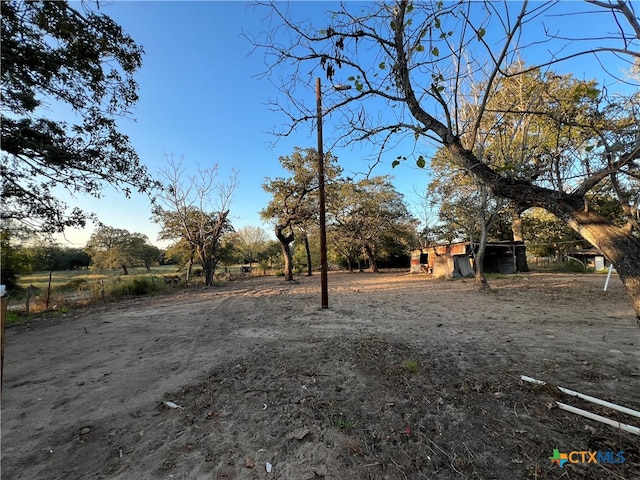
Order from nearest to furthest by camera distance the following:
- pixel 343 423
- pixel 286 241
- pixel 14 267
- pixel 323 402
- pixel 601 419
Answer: pixel 601 419, pixel 343 423, pixel 323 402, pixel 14 267, pixel 286 241

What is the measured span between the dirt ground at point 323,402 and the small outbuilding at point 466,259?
11798mm

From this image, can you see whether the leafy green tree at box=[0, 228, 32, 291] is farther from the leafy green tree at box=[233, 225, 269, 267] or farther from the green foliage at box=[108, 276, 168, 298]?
the leafy green tree at box=[233, 225, 269, 267]

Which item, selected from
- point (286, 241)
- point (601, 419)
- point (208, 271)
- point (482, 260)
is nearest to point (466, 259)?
point (482, 260)

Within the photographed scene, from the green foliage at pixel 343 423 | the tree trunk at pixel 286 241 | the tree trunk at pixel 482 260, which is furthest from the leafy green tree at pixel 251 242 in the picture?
the green foliage at pixel 343 423

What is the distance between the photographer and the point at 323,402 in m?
2.71

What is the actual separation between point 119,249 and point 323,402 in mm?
41857

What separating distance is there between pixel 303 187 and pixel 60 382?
13.4m

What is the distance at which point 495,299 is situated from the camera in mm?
8836

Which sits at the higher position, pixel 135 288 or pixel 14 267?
pixel 14 267

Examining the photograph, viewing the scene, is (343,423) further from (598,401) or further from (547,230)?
(547,230)

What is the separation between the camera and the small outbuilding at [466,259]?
17078mm

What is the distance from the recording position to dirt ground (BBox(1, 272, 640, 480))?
6.39ft

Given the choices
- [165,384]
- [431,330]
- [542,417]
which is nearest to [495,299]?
[431,330]

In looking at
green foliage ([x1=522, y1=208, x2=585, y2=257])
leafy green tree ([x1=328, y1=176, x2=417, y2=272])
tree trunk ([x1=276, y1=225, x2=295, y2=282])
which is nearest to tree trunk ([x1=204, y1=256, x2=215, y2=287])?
tree trunk ([x1=276, y1=225, x2=295, y2=282])
